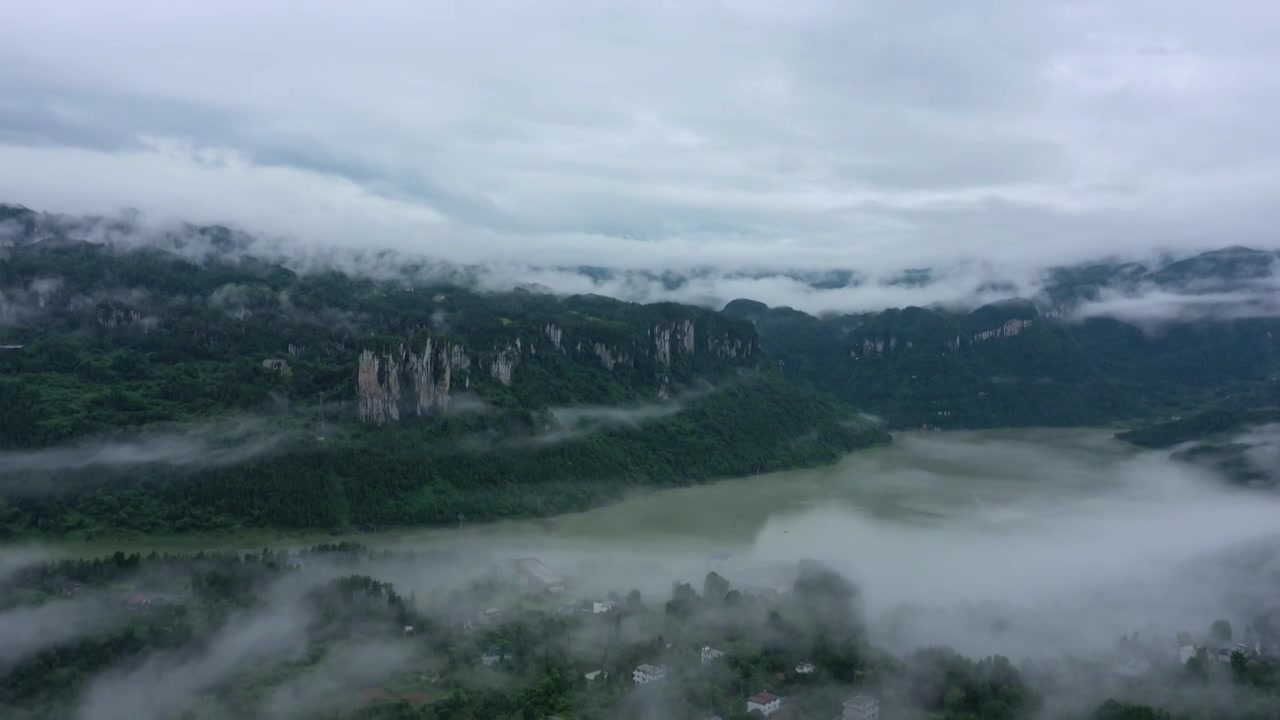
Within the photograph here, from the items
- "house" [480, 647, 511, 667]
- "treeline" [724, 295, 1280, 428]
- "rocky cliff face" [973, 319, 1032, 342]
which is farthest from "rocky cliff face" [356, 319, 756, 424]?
"rocky cliff face" [973, 319, 1032, 342]

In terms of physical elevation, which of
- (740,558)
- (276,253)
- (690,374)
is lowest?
(740,558)

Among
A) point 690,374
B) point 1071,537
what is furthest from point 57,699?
point 690,374

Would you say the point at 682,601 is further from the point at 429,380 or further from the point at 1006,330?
the point at 1006,330

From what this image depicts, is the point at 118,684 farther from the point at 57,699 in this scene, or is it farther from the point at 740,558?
the point at 740,558

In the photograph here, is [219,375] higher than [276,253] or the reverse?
the reverse

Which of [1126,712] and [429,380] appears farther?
[429,380]

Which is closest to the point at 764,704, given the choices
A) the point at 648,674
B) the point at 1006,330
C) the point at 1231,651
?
the point at 648,674

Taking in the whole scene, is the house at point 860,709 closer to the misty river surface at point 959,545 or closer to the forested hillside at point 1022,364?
the misty river surface at point 959,545
